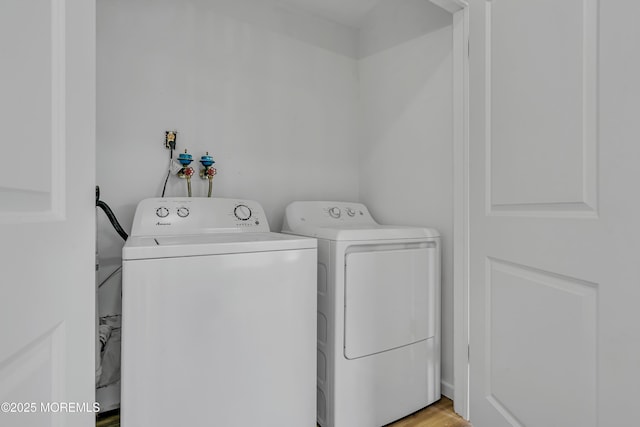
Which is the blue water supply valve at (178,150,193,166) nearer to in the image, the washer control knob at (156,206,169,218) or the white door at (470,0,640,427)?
the washer control knob at (156,206,169,218)

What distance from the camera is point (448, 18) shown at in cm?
172

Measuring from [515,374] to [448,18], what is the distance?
178cm

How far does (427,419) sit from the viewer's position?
154cm

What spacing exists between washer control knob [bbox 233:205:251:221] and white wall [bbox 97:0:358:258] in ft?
0.81

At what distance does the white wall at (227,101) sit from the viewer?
5.40 ft

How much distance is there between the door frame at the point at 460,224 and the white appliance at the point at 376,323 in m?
0.13

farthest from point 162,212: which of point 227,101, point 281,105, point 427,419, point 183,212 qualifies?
point 427,419

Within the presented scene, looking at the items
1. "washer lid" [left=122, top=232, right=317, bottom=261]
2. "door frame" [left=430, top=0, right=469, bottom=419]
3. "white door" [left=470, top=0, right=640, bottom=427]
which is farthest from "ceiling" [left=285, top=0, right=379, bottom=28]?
"washer lid" [left=122, top=232, right=317, bottom=261]

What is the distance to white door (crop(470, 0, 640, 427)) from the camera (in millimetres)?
641

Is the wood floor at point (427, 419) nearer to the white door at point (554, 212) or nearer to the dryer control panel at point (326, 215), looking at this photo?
the white door at point (554, 212)

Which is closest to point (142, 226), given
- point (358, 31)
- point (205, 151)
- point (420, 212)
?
point (205, 151)

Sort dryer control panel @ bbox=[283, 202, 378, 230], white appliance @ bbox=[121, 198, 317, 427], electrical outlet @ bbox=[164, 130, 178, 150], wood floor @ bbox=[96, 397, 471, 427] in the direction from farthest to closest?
dryer control panel @ bbox=[283, 202, 378, 230] < electrical outlet @ bbox=[164, 130, 178, 150] < wood floor @ bbox=[96, 397, 471, 427] < white appliance @ bbox=[121, 198, 317, 427]

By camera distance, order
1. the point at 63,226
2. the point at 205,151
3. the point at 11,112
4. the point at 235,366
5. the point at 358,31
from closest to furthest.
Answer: the point at 11,112, the point at 63,226, the point at 235,366, the point at 205,151, the point at 358,31

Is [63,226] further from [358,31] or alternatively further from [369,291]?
[358,31]
